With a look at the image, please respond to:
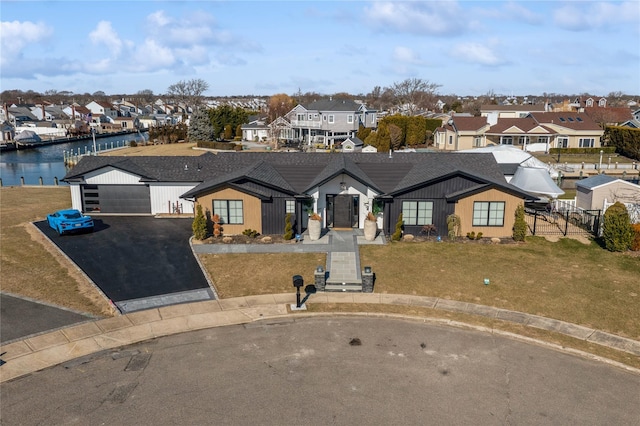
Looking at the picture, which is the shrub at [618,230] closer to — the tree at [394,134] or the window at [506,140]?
the tree at [394,134]

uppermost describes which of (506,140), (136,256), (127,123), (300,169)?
(127,123)

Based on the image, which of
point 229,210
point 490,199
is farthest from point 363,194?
point 229,210

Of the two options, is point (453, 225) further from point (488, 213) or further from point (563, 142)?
point (563, 142)

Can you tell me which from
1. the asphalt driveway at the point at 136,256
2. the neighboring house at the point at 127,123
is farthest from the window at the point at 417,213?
the neighboring house at the point at 127,123

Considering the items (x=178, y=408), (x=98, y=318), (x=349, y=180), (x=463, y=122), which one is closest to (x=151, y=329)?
(x=98, y=318)

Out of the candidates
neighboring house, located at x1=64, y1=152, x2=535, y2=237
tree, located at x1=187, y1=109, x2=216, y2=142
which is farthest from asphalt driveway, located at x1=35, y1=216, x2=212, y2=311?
tree, located at x1=187, y1=109, x2=216, y2=142

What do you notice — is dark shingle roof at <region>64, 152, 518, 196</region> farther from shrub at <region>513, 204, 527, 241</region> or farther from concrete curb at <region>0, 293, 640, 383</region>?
concrete curb at <region>0, 293, 640, 383</region>

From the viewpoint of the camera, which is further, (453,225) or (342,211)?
(342,211)

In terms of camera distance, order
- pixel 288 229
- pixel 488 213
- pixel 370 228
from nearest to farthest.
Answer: pixel 370 228 < pixel 288 229 < pixel 488 213

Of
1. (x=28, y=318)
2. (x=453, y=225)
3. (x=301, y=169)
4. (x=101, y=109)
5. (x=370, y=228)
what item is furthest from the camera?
(x=101, y=109)
